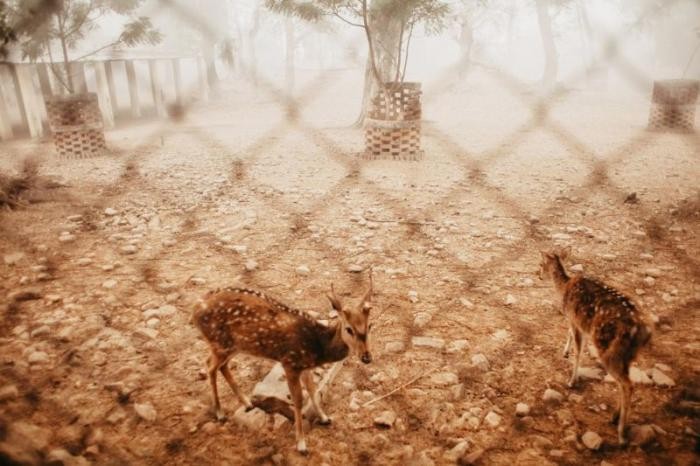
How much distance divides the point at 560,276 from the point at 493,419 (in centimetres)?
111

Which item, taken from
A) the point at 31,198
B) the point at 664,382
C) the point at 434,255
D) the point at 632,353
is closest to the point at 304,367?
the point at 632,353

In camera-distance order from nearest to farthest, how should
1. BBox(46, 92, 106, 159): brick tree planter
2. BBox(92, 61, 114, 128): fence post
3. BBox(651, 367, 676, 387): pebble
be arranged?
BBox(651, 367, 676, 387): pebble → BBox(46, 92, 106, 159): brick tree planter → BBox(92, 61, 114, 128): fence post

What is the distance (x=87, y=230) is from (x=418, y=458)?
400 cm

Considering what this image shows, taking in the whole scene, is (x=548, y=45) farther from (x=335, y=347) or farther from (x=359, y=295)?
(x=335, y=347)

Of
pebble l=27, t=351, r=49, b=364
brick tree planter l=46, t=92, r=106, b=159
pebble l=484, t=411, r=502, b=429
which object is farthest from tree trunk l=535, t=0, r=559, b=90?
pebble l=27, t=351, r=49, b=364

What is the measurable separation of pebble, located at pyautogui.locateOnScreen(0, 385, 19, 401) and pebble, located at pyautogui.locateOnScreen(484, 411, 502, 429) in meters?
2.35

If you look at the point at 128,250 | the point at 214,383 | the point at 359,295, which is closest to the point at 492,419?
the point at 214,383

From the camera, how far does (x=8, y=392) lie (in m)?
2.61

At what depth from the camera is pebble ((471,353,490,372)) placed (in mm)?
2963

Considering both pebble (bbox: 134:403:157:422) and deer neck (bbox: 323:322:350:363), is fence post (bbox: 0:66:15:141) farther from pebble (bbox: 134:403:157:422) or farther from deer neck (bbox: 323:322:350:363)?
deer neck (bbox: 323:322:350:363)

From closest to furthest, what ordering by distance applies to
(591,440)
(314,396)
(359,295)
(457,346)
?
1. (591,440)
2. (314,396)
3. (457,346)
4. (359,295)

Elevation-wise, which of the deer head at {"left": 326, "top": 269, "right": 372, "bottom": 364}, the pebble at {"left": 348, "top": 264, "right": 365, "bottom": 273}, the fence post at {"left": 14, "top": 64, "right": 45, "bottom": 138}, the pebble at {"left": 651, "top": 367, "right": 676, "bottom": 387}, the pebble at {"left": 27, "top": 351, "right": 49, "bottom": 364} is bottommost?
the fence post at {"left": 14, "top": 64, "right": 45, "bottom": 138}

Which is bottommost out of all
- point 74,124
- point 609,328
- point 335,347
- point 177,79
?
point 177,79

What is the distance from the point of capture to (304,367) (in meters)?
2.54
